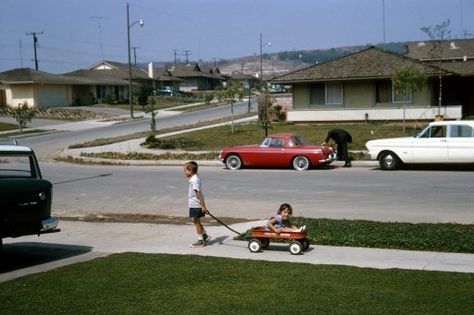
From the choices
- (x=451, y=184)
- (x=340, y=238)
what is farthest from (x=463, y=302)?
(x=451, y=184)

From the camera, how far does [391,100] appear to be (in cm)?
3788

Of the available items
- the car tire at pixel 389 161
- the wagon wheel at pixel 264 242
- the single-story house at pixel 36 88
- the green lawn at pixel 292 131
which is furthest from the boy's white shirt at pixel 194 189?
the single-story house at pixel 36 88

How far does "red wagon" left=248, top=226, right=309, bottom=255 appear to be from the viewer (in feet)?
32.8

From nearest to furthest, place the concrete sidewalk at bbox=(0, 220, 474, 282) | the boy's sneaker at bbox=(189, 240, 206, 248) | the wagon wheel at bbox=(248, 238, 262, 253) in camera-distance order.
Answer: the concrete sidewalk at bbox=(0, 220, 474, 282) → the wagon wheel at bbox=(248, 238, 262, 253) → the boy's sneaker at bbox=(189, 240, 206, 248)

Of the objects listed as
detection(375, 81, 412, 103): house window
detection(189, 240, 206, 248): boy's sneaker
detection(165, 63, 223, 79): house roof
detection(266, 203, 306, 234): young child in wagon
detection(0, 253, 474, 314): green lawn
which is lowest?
detection(189, 240, 206, 248): boy's sneaker

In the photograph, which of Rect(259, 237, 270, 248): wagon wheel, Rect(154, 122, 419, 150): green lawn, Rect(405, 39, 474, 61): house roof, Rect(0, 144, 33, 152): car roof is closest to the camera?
Rect(259, 237, 270, 248): wagon wheel

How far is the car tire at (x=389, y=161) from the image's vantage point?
2136cm

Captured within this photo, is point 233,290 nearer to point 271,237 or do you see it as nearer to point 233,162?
point 271,237

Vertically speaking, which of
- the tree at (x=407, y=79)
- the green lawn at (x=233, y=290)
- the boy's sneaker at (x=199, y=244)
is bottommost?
the boy's sneaker at (x=199, y=244)

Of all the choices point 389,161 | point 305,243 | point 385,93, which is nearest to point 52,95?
point 385,93

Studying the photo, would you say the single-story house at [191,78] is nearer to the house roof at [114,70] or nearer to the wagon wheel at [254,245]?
the house roof at [114,70]

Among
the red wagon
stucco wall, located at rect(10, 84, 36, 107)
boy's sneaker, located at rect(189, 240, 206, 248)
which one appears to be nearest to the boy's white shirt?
boy's sneaker, located at rect(189, 240, 206, 248)

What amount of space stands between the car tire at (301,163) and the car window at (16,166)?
1275cm

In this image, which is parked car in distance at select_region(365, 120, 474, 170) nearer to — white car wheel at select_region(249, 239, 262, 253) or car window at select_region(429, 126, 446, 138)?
Answer: car window at select_region(429, 126, 446, 138)
